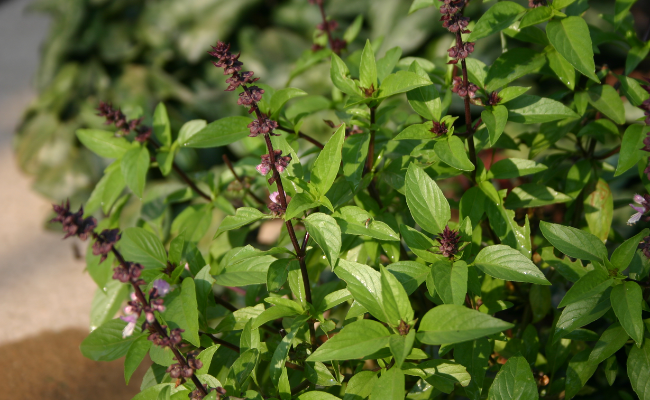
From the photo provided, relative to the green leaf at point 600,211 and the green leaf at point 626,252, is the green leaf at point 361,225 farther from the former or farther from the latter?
the green leaf at point 600,211

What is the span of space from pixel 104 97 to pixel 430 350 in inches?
117

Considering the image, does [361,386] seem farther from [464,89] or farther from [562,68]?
[562,68]

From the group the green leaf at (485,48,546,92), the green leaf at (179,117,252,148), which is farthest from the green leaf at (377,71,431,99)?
the green leaf at (179,117,252,148)

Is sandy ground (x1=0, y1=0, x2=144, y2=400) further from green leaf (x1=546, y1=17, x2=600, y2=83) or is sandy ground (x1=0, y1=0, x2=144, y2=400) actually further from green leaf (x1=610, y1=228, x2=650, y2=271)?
green leaf (x1=546, y1=17, x2=600, y2=83)

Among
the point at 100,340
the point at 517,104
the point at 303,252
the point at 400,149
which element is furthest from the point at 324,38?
the point at 100,340

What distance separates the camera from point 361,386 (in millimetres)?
1016

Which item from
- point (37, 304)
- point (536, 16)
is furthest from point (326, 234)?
point (37, 304)

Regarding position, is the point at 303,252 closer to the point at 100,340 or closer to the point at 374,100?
the point at 374,100

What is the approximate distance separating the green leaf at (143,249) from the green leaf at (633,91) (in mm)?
1184

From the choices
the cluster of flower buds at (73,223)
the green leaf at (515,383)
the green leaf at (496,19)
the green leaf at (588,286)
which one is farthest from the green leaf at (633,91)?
the cluster of flower buds at (73,223)

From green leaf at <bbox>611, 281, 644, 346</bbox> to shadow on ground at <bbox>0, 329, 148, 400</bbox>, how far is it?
5.56 feet

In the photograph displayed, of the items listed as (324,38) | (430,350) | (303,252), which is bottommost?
(430,350)

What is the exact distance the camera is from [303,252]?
110cm

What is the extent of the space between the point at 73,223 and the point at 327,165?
1.57ft
